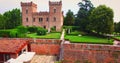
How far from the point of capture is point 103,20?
96.3 feet

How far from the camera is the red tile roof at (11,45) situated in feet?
41.7

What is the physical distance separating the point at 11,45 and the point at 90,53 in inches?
258

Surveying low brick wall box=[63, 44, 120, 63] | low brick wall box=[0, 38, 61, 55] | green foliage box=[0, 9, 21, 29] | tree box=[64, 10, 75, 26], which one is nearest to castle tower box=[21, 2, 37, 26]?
green foliage box=[0, 9, 21, 29]

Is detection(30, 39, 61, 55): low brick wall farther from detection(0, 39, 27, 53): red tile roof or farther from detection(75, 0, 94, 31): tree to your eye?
detection(75, 0, 94, 31): tree

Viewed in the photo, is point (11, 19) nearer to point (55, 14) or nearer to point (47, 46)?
point (55, 14)

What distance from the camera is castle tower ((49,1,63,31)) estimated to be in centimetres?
3731

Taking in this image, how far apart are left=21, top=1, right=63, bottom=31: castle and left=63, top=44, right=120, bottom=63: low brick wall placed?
2580cm

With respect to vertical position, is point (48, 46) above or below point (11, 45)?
below

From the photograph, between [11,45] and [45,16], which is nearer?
[11,45]

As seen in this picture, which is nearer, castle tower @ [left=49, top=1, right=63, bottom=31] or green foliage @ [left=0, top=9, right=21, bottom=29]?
castle tower @ [left=49, top=1, right=63, bottom=31]

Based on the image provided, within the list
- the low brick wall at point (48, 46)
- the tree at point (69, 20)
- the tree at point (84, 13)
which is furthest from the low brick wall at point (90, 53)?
the tree at point (69, 20)

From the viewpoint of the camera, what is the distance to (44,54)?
1469cm

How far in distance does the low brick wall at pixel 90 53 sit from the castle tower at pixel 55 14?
2580 cm

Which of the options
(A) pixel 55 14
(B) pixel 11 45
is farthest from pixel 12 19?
(B) pixel 11 45
